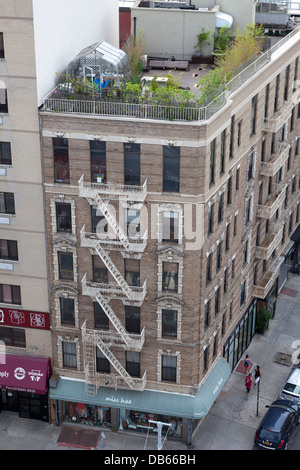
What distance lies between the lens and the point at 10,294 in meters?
49.3

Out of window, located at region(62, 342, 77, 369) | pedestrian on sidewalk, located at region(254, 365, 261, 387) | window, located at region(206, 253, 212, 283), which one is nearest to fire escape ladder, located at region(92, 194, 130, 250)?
window, located at region(206, 253, 212, 283)

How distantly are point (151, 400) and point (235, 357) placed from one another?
11.0 meters

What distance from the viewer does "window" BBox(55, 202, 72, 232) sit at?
149ft

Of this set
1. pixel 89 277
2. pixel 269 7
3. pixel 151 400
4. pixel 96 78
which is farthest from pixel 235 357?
pixel 269 7

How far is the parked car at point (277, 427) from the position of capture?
49.1 meters

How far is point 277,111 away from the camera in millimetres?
56531

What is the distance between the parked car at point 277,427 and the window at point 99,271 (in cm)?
1436

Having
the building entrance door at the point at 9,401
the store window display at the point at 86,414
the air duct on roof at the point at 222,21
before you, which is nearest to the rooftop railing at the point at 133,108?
the air duct on roof at the point at 222,21

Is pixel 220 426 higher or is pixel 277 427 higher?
pixel 277 427

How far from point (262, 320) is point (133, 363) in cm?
1605

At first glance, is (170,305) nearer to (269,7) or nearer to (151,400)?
(151,400)

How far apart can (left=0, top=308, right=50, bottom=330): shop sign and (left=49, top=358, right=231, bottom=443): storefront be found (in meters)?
4.03

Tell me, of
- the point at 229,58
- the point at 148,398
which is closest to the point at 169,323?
the point at 148,398

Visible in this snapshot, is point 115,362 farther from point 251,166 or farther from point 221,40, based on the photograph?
point 221,40
